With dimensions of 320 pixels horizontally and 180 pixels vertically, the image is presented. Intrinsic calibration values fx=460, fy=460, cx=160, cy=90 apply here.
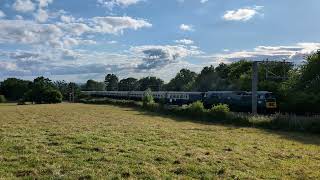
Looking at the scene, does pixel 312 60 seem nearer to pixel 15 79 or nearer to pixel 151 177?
pixel 151 177

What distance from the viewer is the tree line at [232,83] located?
52.0 m

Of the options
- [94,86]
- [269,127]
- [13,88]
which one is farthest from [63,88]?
[269,127]

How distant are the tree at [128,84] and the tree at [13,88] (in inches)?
1607

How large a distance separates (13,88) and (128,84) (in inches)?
1738

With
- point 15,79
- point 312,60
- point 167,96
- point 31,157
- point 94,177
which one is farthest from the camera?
point 15,79

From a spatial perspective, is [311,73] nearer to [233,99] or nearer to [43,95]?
[233,99]

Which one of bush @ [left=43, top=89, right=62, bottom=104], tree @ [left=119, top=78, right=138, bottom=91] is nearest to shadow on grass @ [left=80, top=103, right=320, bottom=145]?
bush @ [left=43, top=89, right=62, bottom=104]

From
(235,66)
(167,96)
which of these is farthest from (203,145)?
(235,66)

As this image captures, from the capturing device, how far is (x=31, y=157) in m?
13.8

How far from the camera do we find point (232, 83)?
92188 mm

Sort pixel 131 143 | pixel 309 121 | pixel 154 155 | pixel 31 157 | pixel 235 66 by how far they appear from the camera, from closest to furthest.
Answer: pixel 31 157 < pixel 154 155 < pixel 131 143 < pixel 309 121 < pixel 235 66

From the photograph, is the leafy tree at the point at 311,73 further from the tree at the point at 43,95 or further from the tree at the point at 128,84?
the tree at the point at 128,84

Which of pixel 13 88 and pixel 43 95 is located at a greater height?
pixel 13 88

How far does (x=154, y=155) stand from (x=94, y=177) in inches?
166
